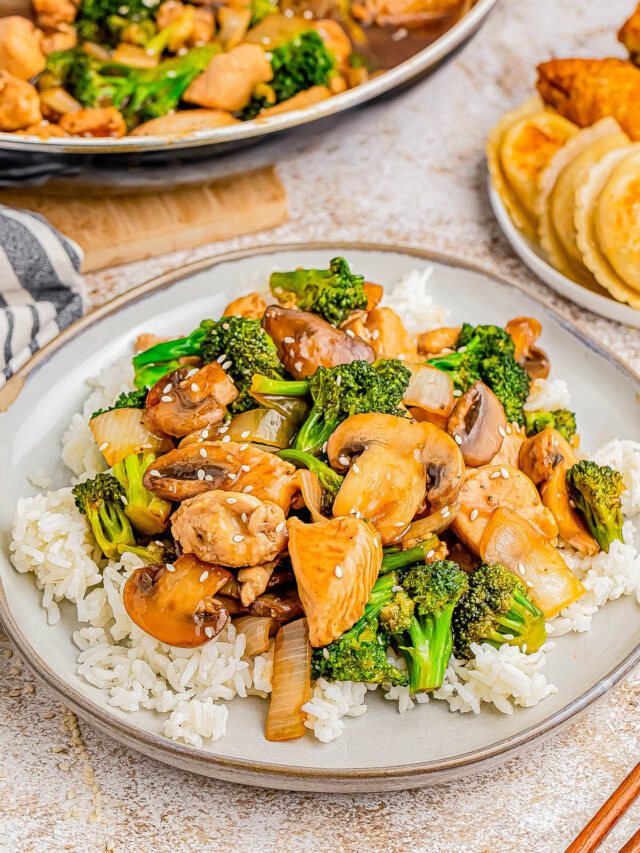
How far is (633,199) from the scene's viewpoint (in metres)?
3.77

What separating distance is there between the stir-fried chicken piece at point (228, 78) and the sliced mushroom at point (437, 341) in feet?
5.91

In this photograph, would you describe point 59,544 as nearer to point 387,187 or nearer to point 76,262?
point 76,262

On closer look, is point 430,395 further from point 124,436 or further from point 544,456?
point 124,436

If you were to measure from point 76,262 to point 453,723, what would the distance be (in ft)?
8.04

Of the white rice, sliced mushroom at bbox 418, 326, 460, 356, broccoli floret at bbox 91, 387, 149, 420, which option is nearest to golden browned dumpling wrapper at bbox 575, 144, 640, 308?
the white rice

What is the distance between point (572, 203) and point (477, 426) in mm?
1714

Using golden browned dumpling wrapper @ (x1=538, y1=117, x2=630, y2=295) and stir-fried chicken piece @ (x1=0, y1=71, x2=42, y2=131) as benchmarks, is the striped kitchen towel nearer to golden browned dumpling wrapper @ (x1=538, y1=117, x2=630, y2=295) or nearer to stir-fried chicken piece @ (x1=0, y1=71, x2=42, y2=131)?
stir-fried chicken piece @ (x1=0, y1=71, x2=42, y2=131)

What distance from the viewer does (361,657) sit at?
238cm

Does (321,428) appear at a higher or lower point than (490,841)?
higher

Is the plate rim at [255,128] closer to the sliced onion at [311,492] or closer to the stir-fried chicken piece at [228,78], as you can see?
the stir-fried chicken piece at [228,78]

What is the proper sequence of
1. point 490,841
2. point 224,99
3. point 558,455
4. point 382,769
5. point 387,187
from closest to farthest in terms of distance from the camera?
point 382,769 → point 490,841 → point 558,455 → point 224,99 → point 387,187

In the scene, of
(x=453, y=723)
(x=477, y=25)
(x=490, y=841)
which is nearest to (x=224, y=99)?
(x=477, y=25)

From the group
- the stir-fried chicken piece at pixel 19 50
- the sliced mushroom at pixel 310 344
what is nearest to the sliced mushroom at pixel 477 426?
the sliced mushroom at pixel 310 344

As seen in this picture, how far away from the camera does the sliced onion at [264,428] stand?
9.09 feet
